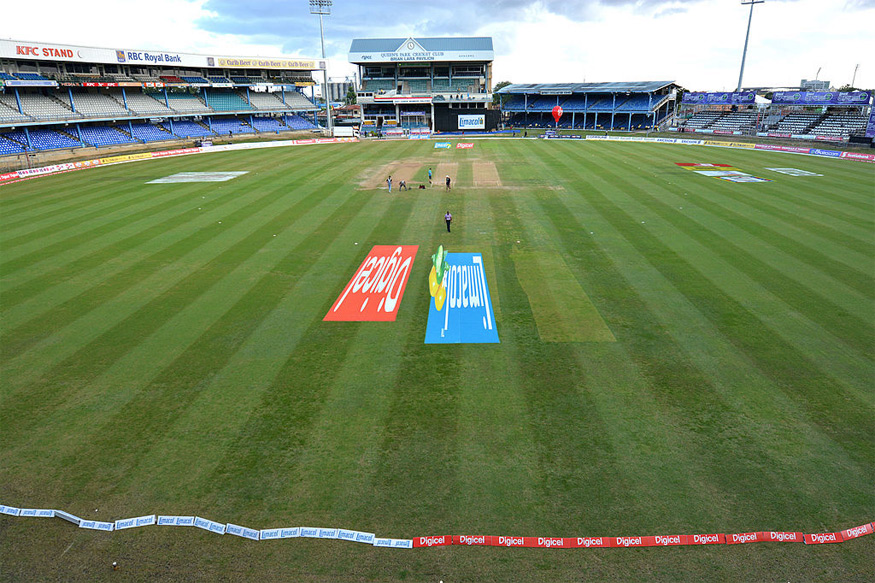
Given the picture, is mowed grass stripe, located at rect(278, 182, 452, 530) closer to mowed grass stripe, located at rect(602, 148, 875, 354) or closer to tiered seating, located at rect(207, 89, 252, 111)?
mowed grass stripe, located at rect(602, 148, 875, 354)

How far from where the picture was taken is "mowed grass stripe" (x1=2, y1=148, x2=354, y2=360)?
1619 cm

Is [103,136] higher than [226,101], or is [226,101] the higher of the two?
[226,101]

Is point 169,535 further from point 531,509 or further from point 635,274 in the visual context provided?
point 635,274

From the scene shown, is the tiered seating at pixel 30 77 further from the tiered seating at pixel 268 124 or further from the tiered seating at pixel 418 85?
the tiered seating at pixel 418 85

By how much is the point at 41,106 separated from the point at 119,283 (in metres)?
59.1

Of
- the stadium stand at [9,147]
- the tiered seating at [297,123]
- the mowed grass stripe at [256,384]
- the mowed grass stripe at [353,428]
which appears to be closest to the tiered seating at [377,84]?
the tiered seating at [297,123]

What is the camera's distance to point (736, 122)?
261 ft

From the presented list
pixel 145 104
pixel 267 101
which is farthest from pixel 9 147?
pixel 267 101

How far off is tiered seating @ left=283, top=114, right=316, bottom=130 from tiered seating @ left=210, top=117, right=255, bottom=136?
9.08 meters

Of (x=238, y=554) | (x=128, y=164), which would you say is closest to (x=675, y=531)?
(x=238, y=554)

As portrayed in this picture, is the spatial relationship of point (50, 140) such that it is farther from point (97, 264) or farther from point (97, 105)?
point (97, 264)

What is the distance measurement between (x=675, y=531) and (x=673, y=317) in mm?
9615

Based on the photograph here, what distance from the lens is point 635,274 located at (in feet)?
67.5

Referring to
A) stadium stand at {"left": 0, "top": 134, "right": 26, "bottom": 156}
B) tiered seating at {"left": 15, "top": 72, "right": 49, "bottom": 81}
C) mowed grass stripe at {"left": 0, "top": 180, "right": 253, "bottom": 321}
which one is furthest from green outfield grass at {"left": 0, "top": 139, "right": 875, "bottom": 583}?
tiered seating at {"left": 15, "top": 72, "right": 49, "bottom": 81}
